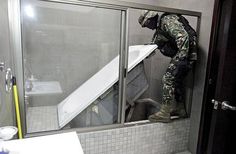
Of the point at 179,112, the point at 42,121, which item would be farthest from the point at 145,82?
the point at 42,121

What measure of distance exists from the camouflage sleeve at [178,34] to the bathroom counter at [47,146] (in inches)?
53.2

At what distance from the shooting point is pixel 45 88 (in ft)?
7.69

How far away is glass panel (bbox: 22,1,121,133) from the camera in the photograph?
6.21ft

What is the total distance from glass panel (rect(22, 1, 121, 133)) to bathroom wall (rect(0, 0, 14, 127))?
14.9 inches

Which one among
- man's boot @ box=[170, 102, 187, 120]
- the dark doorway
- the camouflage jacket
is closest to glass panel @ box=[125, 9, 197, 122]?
man's boot @ box=[170, 102, 187, 120]

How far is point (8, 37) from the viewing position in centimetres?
135

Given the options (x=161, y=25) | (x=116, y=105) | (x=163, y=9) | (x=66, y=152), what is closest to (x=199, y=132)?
(x=116, y=105)

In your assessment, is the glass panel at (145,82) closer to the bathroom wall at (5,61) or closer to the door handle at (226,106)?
the door handle at (226,106)

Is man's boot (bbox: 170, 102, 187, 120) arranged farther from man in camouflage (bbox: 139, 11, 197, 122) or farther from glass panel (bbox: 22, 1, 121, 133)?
glass panel (bbox: 22, 1, 121, 133)

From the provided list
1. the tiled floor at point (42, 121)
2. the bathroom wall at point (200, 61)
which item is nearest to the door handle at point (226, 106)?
the bathroom wall at point (200, 61)

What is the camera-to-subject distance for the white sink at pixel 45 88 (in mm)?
2129

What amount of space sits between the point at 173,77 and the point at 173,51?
37cm

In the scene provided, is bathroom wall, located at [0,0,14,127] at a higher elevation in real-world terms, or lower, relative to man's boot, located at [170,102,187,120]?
higher

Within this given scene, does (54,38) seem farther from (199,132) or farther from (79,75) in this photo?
(199,132)
